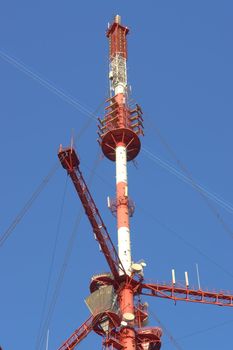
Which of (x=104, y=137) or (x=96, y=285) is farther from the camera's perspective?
(x=104, y=137)

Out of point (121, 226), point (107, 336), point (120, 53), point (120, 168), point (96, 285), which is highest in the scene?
point (120, 53)

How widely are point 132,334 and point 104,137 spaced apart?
2377 cm

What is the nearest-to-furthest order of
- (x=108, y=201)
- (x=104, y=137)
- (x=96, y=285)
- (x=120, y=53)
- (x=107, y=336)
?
(x=107, y=336) < (x=96, y=285) < (x=108, y=201) < (x=104, y=137) < (x=120, y=53)

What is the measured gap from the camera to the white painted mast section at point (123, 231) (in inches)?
2906

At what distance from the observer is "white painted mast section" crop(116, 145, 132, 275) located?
73.8m

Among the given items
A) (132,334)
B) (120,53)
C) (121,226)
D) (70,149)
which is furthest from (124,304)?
(120,53)

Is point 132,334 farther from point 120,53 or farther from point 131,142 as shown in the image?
point 120,53

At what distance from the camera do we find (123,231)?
75.9 metres

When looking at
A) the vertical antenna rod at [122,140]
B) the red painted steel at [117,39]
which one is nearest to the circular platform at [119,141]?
the vertical antenna rod at [122,140]

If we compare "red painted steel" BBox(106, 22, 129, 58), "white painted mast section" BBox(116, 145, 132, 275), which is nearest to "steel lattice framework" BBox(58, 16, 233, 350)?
"white painted mast section" BBox(116, 145, 132, 275)

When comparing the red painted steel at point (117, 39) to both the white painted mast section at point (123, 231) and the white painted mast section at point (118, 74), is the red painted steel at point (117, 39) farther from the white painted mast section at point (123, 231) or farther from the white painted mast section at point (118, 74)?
the white painted mast section at point (123, 231)

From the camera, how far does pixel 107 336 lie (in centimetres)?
6912

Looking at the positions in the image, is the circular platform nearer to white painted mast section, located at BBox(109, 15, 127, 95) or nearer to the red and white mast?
the red and white mast

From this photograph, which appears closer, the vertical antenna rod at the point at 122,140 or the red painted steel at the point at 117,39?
the vertical antenna rod at the point at 122,140
